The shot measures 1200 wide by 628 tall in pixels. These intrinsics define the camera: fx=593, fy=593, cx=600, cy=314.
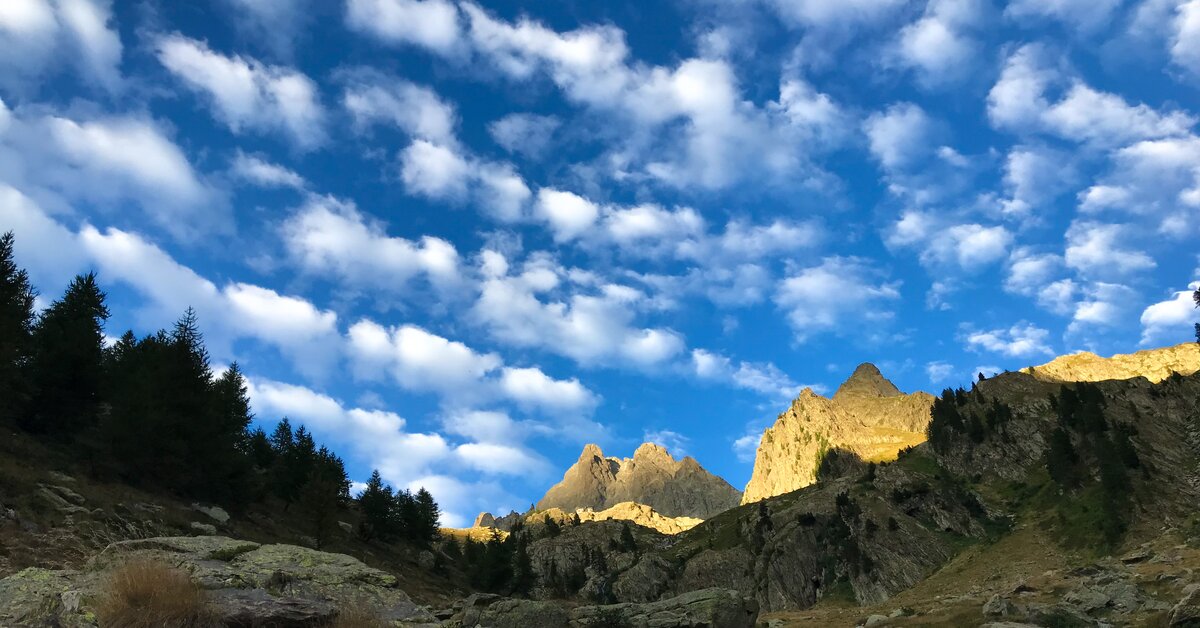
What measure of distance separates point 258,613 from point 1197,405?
500 feet

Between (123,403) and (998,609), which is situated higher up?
(123,403)

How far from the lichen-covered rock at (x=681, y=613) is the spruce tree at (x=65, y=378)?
146ft

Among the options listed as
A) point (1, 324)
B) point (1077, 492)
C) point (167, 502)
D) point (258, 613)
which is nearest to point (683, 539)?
point (1077, 492)

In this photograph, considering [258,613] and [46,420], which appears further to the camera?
[46,420]

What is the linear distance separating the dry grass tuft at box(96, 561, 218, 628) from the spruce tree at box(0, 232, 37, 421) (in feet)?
127

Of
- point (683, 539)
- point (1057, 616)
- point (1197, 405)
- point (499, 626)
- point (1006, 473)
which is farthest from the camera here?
point (683, 539)

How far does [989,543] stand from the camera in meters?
91.4

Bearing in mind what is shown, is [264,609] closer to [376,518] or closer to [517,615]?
[517,615]

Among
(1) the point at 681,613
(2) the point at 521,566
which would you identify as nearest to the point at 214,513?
(1) the point at 681,613

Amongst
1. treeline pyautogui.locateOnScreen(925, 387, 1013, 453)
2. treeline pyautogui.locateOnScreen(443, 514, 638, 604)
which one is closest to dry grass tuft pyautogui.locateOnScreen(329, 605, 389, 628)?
treeline pyautogui.locateOnScreen(443, 514, 638, 604)

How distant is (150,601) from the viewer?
406 inches

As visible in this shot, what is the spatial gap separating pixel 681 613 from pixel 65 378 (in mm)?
51427

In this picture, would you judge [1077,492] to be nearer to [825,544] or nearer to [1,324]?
[825,544]

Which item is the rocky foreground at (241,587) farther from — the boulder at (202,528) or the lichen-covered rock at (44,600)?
the boulder at (202,528)
